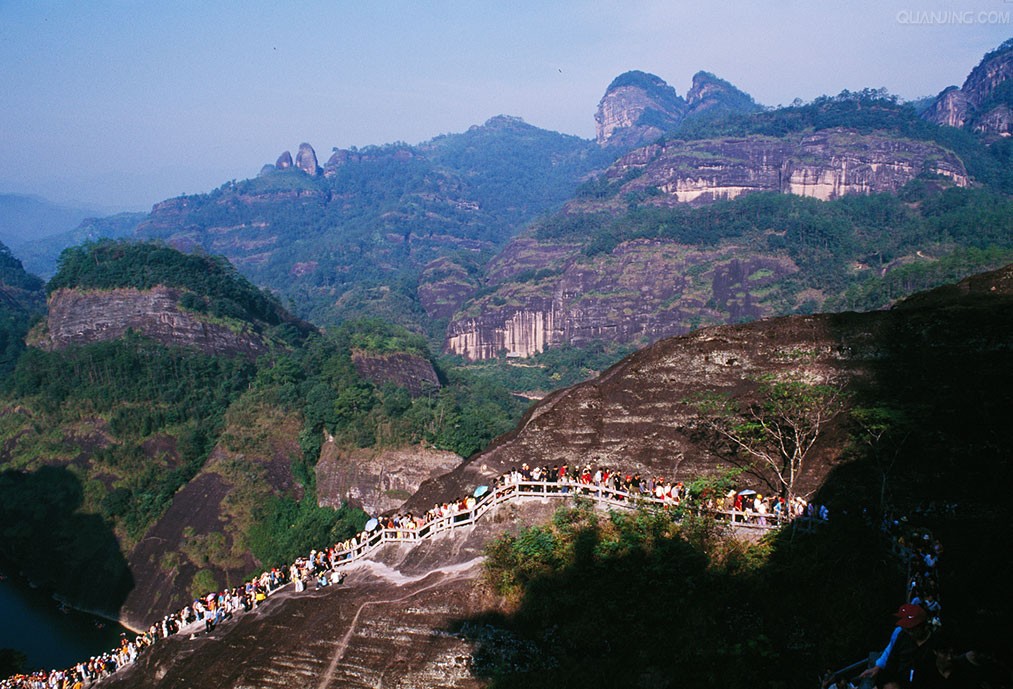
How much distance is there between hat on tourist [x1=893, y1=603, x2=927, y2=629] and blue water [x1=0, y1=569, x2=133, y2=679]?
43.5 m

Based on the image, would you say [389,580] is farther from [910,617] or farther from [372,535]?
[910,617]

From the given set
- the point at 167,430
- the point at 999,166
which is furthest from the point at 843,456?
the point at 999,166

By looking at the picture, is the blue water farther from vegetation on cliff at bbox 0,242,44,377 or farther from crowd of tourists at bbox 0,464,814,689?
vegetation on cliff at bbox 0,242,44,377

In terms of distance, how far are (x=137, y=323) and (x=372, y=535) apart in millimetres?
58645

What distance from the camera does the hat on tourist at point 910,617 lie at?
12.1m

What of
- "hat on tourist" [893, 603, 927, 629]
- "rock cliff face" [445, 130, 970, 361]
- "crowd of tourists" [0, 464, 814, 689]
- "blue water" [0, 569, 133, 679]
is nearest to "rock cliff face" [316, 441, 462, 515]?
"blue water" [0, 569, 133, 679]

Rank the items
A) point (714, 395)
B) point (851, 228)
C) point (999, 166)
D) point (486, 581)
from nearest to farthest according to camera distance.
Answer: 1. point (486, 581)
2. point (714, 395)
3. point (851, 228)
4. point (999, 166)

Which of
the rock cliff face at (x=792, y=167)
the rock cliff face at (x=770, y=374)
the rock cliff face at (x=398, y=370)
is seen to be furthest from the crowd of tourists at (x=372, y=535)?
the rock cliff face at (x=792, y=167)

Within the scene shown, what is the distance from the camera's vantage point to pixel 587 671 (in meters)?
17.1

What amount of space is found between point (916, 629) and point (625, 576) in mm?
8391

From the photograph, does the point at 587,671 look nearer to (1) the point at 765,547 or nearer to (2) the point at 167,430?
(1) the point at 765,547

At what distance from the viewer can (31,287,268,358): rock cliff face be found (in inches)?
2933

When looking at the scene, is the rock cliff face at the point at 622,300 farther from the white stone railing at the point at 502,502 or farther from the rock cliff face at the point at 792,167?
the white stone railing at the point at 502,502

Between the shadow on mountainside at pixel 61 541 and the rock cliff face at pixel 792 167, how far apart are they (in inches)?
5868
